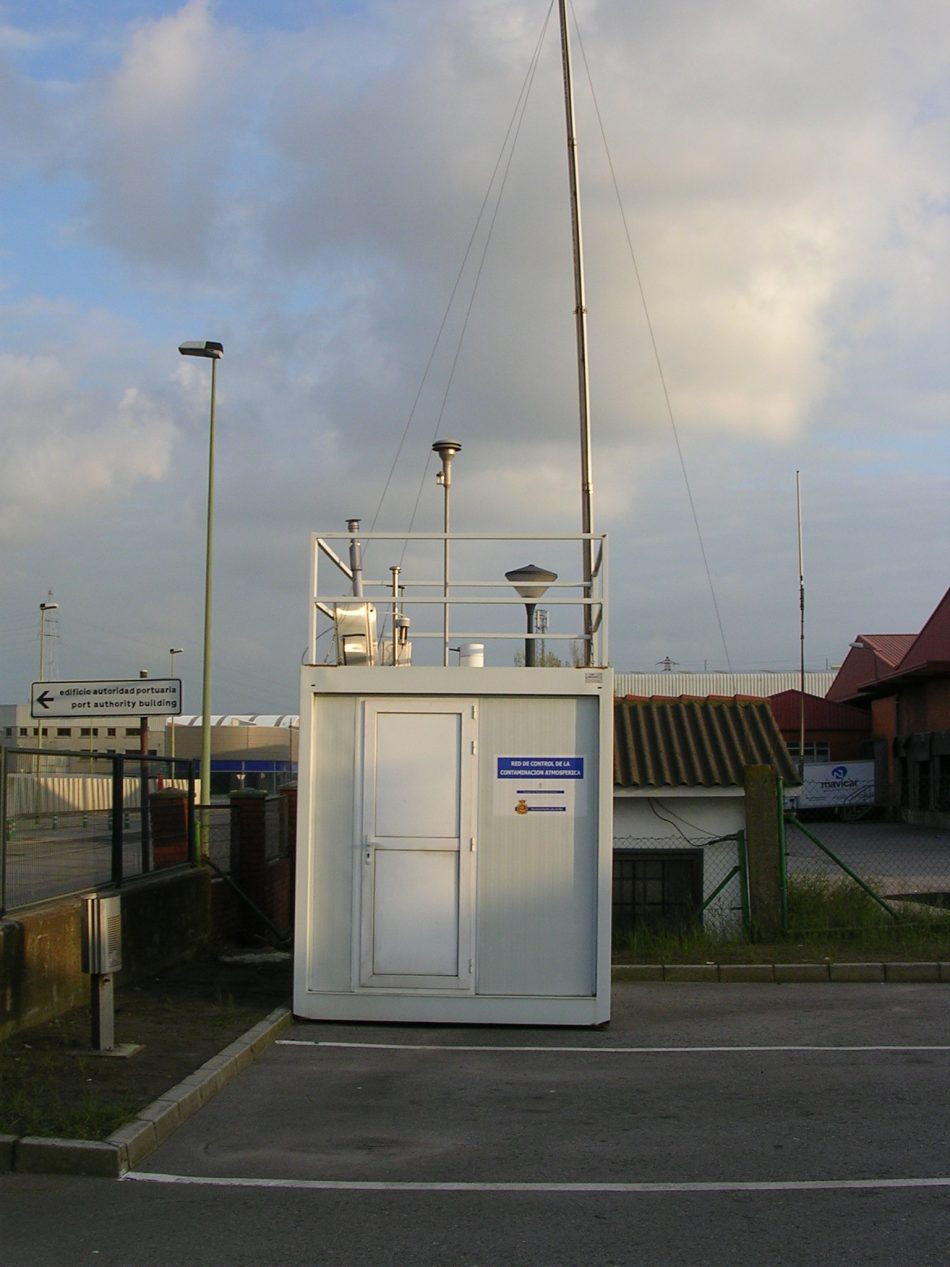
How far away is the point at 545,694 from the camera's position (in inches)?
441

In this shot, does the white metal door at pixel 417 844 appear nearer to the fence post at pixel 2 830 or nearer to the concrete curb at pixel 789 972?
the fence post at pixel 2 830

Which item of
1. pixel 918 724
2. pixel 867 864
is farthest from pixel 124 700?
pixel 918 724

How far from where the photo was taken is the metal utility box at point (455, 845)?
1102 centimetres

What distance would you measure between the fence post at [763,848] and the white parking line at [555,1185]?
28.5ft

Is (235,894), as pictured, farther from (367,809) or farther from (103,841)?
(367,809)

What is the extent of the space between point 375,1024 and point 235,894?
4.95 meters

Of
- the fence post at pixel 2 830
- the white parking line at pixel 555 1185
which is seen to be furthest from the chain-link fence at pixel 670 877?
the white parking line at pixel 555 1185

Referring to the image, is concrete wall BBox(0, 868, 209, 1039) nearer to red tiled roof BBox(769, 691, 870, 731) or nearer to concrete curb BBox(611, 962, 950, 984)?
concrete curb BBox(611, 962, 950, 984)

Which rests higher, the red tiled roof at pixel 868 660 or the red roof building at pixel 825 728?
the red tiled roof at pixel 868 660

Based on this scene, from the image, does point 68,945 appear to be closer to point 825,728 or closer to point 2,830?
point 2,830

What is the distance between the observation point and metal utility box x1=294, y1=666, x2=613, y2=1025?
11023mm

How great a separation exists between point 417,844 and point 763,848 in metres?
5.57

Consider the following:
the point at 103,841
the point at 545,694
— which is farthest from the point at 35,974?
the point at 545,694

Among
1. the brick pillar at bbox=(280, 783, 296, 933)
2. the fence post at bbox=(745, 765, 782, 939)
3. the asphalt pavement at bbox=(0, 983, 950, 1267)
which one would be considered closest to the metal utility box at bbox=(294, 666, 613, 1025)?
the asphalt pavement at bbox=(0, 983, 950, 1267)
